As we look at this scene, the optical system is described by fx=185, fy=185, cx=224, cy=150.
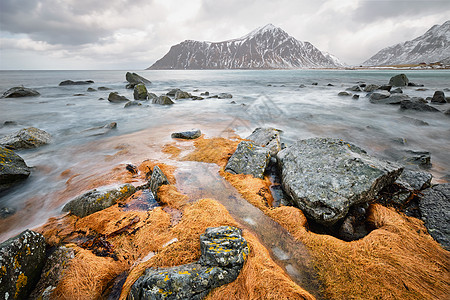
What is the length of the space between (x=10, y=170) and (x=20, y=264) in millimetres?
4506

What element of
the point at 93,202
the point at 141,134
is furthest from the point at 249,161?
the point at 141,134

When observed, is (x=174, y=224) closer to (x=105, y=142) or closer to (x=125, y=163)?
(x=125, y=163)

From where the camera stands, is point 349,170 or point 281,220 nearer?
point 281,220

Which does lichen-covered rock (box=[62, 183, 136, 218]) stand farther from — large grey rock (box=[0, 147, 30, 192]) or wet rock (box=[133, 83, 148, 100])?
wet rock (box=[133, 83, 148, 100])

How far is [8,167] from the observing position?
5.33 m

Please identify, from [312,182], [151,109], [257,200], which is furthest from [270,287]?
[151,109]

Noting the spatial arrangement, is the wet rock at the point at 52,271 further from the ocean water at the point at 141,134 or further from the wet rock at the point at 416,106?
the wet rock at the point at 416,106

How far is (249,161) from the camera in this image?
5.64 meters

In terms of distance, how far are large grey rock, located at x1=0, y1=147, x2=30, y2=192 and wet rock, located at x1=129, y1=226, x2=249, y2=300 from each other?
5.72 meters

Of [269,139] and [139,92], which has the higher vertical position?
[139,92]

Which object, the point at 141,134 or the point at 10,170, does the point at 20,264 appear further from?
the point at 141,134

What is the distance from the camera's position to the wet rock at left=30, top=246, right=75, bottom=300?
2.54 meters

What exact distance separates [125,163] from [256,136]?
516 centimetres

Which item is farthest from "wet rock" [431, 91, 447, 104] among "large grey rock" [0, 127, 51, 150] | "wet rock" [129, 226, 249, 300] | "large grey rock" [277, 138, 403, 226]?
"large grey rock" [0, 127, 51, 150]
